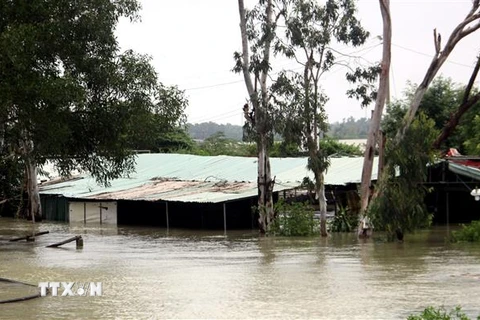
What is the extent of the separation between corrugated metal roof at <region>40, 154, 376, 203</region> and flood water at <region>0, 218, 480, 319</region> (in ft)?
11.3

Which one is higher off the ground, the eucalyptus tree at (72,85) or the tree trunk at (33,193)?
the eucalyptus tree at (72,85)

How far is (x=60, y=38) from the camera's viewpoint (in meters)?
22.5

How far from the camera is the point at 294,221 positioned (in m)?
29.1

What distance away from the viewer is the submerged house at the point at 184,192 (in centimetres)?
3266

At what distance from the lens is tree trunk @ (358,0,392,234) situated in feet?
87.9

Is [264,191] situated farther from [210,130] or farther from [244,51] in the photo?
[210,130]

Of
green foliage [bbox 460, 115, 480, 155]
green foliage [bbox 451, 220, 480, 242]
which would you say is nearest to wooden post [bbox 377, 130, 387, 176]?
green foliage [bbox 451, 220, 480, 242]

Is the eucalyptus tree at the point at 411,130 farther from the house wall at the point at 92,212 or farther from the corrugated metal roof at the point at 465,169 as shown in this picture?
the house wall at the point at 92,212

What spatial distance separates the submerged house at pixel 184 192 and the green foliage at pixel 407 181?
5830 mm

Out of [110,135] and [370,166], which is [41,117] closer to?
[110,135]

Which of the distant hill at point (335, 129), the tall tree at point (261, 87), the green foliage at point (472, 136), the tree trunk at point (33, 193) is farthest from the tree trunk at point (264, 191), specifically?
the distant hill at point (335, 129)

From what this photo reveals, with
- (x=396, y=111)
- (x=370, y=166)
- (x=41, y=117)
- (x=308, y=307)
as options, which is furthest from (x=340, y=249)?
(x=396, y=111)

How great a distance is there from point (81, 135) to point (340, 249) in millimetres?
7746

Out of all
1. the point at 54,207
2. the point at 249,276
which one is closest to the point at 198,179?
the point at 54,207
